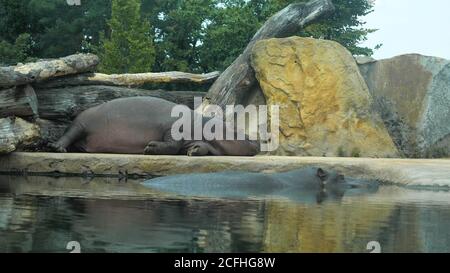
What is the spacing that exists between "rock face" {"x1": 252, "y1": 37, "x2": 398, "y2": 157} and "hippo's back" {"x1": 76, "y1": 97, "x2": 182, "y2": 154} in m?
2.91

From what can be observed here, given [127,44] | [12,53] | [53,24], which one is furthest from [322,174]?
[53,24]

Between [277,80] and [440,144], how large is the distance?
3.29m

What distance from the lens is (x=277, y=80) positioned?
545 inches

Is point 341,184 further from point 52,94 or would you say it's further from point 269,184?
point 52,94

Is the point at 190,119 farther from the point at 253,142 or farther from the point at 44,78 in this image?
the point at 44,78

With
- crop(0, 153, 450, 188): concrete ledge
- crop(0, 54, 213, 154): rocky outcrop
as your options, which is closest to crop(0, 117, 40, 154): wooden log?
crop(0, 54, 213, 154): rocky outcrop

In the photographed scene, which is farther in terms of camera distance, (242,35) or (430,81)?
(242,35)

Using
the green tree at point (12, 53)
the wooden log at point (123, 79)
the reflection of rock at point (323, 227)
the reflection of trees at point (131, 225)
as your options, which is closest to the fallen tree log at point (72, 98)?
the wooden log at point (123, 79)

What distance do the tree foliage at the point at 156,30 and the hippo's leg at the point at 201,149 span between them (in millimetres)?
11178

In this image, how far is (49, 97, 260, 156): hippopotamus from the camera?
10.9 m

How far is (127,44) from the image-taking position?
2230 cm

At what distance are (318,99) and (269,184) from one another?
5829 mm
